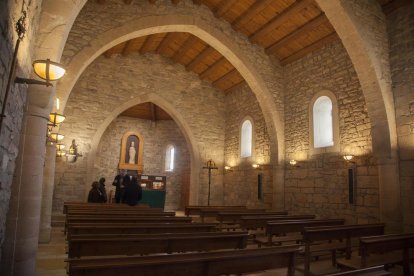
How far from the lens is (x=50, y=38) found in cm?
421

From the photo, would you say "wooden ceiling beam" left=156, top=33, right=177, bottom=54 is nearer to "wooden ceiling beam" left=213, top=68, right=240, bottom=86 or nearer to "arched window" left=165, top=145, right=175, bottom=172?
"wooden ceiling beam" left=213, top=68, right=240, bottom=86

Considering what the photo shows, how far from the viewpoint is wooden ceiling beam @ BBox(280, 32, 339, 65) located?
896 centimetres

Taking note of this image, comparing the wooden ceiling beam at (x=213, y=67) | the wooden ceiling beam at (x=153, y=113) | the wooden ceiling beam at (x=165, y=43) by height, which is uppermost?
the wooden ceiling beam at (x=165, y=43)

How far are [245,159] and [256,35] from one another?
5028 mm

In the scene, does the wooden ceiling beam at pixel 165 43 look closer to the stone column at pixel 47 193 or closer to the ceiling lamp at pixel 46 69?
the stone column at pixel 47 193

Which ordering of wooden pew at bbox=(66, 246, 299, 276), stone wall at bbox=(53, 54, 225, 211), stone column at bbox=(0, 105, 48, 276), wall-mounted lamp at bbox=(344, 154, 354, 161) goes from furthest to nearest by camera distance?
1. stone wall at bbox=(53, 54, 225, 211)
2. wall-mounted lamp at bbox=(344, 154, 354, 161)
3. stone column at bbox=(0, 105, 48, 276)
4. wooden pew at bbox=(66, 246, 299, 276)

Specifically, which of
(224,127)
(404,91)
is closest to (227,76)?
(224,127)

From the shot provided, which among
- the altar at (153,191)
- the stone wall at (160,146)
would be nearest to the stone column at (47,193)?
the altar at (153,191)

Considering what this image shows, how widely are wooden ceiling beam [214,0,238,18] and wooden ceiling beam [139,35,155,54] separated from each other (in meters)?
2.86

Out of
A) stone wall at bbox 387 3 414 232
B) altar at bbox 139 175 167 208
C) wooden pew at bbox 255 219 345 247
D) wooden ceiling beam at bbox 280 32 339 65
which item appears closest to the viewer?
wooden pew at bbox 255 219 345 247

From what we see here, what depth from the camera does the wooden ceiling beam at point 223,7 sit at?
9.44 metres

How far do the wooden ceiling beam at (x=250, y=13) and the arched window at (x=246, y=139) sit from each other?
14.0 feet

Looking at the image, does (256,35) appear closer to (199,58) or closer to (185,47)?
(199,58)

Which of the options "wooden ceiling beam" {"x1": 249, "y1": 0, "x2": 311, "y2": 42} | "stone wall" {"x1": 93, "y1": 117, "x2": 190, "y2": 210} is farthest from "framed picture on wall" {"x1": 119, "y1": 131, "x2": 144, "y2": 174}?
"wooden ceiling beam" {"x1": 249, "y1": 0, "x2": 311, "y2": 42}
